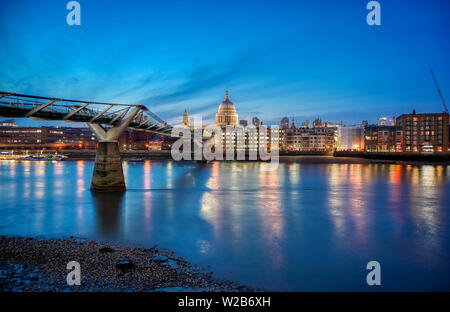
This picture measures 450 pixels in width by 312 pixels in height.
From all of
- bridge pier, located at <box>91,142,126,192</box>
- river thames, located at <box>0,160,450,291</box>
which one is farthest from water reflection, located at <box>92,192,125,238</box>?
bridge pier, located at <box>91,142,126,192</box>

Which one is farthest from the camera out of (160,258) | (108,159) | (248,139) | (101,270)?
(248,139)

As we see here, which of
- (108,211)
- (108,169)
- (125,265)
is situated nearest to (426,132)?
(108,169)

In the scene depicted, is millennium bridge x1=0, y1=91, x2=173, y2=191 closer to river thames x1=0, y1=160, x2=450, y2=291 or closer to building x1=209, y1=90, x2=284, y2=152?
river thames x1=0, y1=160, x2=450, y2=291

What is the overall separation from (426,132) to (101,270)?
172349mm

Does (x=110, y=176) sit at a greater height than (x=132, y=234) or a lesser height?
greater

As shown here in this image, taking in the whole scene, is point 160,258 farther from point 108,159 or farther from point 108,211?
point 108,159

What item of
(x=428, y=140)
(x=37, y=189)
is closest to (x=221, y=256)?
(x=37, y=189)

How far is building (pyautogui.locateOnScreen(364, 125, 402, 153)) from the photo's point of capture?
165m

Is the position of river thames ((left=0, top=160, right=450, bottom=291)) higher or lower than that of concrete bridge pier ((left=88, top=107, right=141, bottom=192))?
lower

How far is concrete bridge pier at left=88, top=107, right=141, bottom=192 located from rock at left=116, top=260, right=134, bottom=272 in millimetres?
21197

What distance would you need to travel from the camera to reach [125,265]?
11.3 meters
